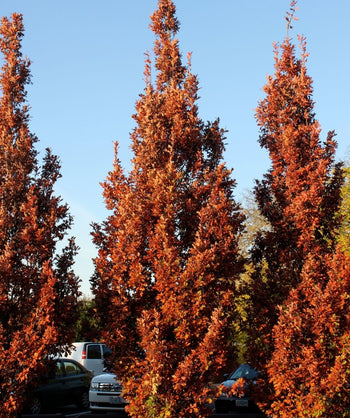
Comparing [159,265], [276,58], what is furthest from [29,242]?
[276,58]

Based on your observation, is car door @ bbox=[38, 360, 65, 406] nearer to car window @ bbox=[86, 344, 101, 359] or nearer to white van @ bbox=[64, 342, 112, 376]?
white van @ bbox=[64, 342, 112, 376]

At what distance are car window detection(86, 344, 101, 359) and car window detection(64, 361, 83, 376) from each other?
151 inches

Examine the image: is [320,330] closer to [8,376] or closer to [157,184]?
[157,184]

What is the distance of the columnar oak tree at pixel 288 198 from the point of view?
10219mm

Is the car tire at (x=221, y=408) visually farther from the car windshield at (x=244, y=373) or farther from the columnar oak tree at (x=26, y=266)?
the columnar oak tree at (x=26, y=266)

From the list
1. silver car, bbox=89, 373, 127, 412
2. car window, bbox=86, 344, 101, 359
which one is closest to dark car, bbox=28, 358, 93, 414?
silver car, bbox=89, 373, 127, 412

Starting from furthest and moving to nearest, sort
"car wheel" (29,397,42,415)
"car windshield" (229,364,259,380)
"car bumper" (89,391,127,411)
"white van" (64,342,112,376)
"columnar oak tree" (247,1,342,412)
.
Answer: "white van" (64,342,112,376), "car windshield" (229,364,259,380), "car wheel" (29,397,42,415), "car bumper" (89,391,127,411), "columnar oak tree" (247,1,342,412)

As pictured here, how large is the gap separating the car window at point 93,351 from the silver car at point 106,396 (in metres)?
6.58

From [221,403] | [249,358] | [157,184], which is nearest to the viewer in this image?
[157,184]

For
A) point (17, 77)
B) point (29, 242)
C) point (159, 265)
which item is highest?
point (17, 77)

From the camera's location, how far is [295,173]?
1069 cm

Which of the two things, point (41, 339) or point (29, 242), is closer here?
point (41, 339)

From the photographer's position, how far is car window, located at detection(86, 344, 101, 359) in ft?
69.6

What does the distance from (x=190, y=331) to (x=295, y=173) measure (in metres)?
4.06
